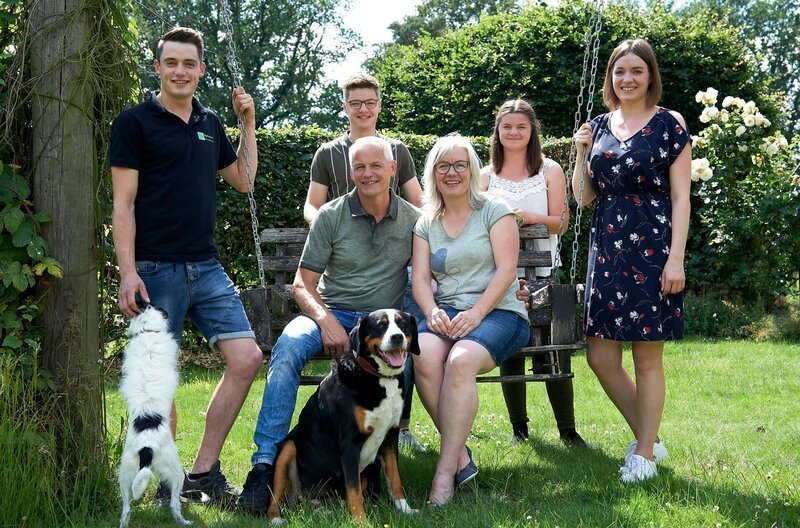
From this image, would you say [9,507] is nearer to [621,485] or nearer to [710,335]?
[621,485]

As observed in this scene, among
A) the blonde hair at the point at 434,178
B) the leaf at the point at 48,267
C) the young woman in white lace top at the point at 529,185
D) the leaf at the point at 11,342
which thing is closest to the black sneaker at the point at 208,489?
the leaf at the point at 11,342

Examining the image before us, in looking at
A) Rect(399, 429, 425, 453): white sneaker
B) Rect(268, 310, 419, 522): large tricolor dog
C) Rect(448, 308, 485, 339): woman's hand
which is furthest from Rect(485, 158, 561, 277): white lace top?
Rect(268, 310, 419, 522): large tricolor dog

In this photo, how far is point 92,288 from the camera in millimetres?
3830

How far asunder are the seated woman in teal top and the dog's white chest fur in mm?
271

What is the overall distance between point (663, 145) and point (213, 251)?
222 cm

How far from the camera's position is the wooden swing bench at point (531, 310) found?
4254 mm

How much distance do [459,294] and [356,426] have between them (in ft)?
2.98

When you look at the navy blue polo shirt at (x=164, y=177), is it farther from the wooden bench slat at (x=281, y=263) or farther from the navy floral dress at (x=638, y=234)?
the navy floral dress at (x=638, y=234)

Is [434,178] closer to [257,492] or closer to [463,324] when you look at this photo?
[463,324]

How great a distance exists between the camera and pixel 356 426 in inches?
144

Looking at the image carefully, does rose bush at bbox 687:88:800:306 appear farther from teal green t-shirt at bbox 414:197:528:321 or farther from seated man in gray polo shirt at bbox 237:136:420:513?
seated man in gray polo shirt at bbox 237:136:420:513

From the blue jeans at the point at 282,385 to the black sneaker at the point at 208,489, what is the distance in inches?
10.9

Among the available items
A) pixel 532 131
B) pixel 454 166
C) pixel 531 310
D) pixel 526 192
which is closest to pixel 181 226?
pixel 454 166

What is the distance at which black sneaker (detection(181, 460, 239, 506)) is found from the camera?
13.0 ft
